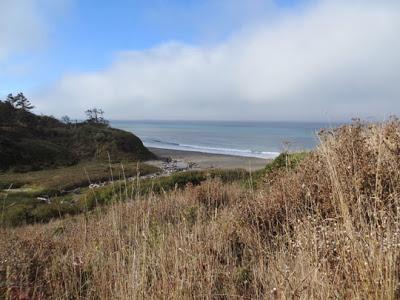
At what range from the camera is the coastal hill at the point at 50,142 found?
1614 inches

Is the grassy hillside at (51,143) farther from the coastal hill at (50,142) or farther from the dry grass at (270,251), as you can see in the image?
the dry grass at (270,251)

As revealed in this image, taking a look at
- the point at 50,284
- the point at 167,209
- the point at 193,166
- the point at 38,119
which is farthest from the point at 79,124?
the point at 50,284

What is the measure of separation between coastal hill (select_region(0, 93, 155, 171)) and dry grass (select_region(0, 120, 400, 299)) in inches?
1322

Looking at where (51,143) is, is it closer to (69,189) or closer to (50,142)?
(50,142)

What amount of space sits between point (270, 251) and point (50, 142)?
45.7 meters

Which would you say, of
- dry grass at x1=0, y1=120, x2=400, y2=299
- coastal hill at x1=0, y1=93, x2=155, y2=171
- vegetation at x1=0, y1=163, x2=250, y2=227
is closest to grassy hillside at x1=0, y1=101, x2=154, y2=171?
coastal hill at x1=0, y1=93, x2=155, y2=171

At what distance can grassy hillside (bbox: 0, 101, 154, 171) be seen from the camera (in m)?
40.9

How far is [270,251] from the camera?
4.91 meters

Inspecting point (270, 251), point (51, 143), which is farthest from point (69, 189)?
point (270, 251)

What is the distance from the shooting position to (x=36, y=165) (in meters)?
40.1

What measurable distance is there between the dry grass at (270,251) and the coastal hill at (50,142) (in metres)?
33.6

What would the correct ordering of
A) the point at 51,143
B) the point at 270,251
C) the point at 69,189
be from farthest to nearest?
the point at 51,143, the point at 69,189, the point at 270,251

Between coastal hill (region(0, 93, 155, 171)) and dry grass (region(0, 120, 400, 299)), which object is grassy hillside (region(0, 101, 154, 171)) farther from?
dry grass (region(0, 120, 400, 299))

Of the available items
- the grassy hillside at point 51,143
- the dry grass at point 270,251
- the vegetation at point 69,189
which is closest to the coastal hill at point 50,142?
the grassy hillside at point 51,143
